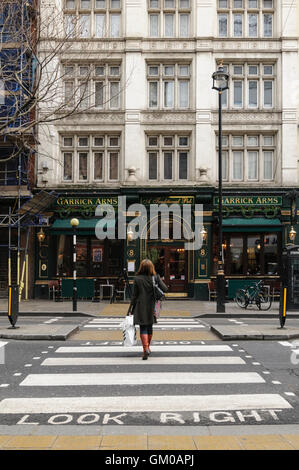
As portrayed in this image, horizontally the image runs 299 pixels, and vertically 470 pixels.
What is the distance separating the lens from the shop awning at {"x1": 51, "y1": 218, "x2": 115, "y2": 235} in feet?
82.1

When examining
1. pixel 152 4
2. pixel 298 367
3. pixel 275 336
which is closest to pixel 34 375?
pixel 298 367

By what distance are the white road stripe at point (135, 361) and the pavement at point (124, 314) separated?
7.70ft

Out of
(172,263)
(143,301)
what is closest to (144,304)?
(143,301)

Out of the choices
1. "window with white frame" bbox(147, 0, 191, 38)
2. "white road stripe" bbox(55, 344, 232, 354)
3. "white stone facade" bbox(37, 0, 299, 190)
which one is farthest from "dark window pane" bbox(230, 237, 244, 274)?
"white road stripe" bbox(55, 344, 232, 354)

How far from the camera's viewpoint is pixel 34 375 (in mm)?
8461

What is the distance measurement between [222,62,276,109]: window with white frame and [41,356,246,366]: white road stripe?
1863 centimetres

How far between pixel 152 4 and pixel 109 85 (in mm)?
4728

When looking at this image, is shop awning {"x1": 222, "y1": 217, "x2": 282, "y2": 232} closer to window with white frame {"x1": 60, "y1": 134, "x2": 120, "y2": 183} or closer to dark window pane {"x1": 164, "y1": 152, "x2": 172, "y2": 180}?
dark window pane {"x1": 164, "y1": 152, "x2": 172, "y2": 180}

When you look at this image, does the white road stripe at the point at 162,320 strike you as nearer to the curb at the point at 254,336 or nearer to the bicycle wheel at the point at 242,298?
the bicycle wheel at the point at 242,298

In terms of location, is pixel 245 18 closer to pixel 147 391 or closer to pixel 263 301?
pixel 263 301

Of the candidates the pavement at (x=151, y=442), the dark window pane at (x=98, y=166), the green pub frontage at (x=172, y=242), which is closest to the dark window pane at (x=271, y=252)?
the green pub frontage at (x=172, y=242)

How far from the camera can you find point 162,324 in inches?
614

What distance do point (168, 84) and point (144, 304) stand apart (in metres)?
18.8

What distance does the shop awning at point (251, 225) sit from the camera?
24953 mm
